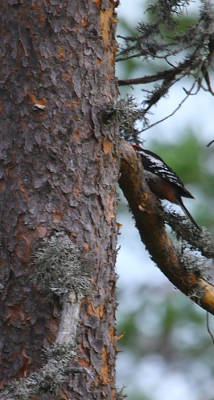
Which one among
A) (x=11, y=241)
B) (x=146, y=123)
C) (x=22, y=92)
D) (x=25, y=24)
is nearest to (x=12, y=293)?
(x=11, y=241)

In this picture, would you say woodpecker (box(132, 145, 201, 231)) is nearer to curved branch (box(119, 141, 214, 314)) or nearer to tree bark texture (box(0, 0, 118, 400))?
curved branch (box(119, 141, 214, 314))

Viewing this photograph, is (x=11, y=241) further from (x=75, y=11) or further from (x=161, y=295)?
(x=161, y=295)

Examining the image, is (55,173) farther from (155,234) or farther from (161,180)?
(161,180)

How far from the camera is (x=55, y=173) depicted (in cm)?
200

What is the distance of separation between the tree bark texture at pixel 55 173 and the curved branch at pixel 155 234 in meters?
0.36

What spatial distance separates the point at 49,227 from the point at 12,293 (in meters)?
0.28

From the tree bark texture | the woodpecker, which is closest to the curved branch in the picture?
the woodpecker

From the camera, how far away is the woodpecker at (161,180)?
3.05 metres

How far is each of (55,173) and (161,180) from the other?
1.30 meters

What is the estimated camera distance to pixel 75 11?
7.03 feet

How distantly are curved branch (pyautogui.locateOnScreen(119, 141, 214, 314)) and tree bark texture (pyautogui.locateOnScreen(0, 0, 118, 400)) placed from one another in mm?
362

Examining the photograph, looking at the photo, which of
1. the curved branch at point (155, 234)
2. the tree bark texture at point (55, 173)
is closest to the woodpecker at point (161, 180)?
the curved branch at point (155, 234)

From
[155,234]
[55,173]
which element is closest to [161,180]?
[155,234]

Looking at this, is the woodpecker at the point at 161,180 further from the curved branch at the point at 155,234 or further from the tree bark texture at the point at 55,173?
the tree bark texture at the point at 55,173
